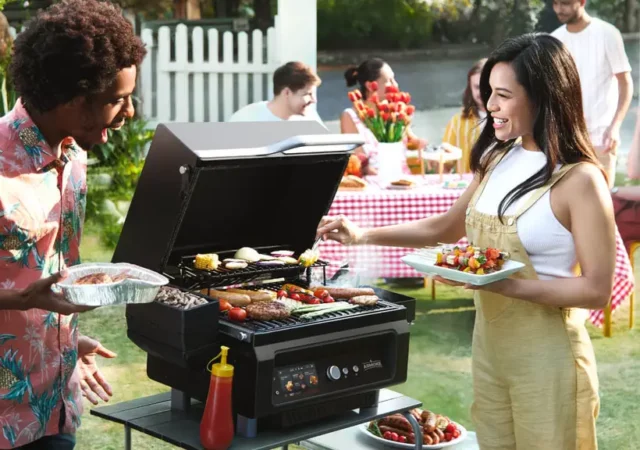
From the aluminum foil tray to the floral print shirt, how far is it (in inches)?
6.1

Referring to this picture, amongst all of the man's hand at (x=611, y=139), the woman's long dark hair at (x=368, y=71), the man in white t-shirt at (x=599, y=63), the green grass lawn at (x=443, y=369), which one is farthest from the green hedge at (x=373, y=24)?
the green grass lawn at (x=443, y=369)

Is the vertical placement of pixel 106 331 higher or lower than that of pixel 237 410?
lower

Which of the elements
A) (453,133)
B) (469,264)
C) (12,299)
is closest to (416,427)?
Result: (469,264)

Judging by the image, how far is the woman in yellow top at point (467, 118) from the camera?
760 centimetres

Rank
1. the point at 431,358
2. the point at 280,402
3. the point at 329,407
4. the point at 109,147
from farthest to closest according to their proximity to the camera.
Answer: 1. the point at 109,147
2. the point at 431,358
3. the point at 329,407
4. the point at 280,402

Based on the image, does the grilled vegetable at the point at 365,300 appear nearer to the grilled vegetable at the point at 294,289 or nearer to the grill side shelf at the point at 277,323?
the grill side shelf at the point at 277,323

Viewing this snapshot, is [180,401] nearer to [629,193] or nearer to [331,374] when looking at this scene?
[331,374]

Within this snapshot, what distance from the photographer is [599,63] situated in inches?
306

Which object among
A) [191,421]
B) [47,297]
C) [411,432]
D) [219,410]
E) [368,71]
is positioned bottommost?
[411,432]

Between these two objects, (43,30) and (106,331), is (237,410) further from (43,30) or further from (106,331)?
(106,331)

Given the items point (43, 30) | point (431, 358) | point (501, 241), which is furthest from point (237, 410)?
point (431, 358)

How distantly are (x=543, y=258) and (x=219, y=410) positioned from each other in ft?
3.23

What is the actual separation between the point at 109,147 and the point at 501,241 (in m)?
7.15

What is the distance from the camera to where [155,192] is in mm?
2674
